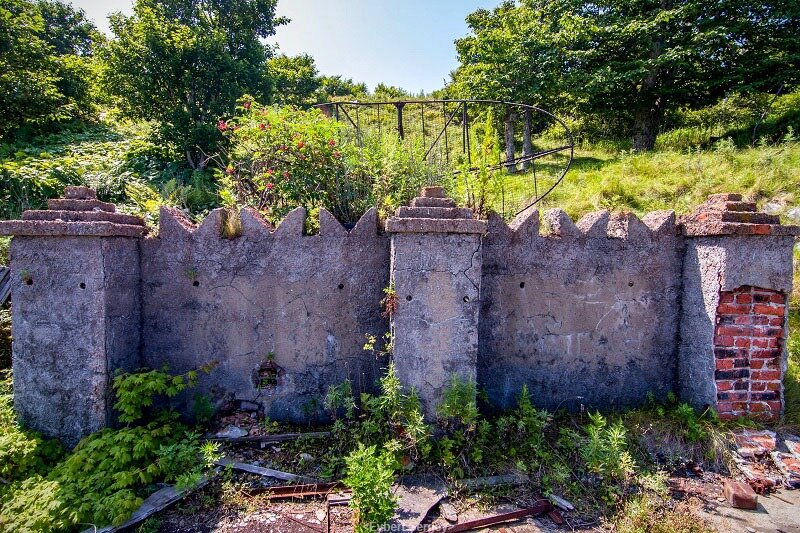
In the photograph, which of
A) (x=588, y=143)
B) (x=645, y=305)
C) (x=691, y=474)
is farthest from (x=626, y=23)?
(x=691, y=474)

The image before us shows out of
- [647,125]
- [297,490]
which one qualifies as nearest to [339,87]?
[647,125]

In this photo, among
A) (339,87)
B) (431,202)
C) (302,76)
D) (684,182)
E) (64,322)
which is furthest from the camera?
(339,87)

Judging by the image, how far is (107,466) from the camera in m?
2.72

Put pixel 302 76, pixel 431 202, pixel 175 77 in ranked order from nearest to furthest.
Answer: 1. pixel 431 202
2. pixel 175 77
3. pixel 302 76

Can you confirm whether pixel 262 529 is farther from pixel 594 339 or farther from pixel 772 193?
pixel 772 193

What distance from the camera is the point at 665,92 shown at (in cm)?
1344

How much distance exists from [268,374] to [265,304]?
0.64m

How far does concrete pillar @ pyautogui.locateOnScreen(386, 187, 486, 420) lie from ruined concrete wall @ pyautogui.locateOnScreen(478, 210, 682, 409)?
0.44 metres

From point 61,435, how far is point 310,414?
1882 mm

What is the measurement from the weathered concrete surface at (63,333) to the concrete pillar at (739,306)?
16.3ft

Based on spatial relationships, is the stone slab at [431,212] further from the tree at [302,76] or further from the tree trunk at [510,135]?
the tree at [302,76]

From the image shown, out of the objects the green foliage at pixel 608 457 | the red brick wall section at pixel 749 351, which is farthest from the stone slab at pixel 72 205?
the red brick wall section at pixel 749 351

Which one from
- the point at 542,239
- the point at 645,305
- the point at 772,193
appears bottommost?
the point at 645,305

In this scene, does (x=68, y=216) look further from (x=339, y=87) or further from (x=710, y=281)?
(x=339, y=87)
